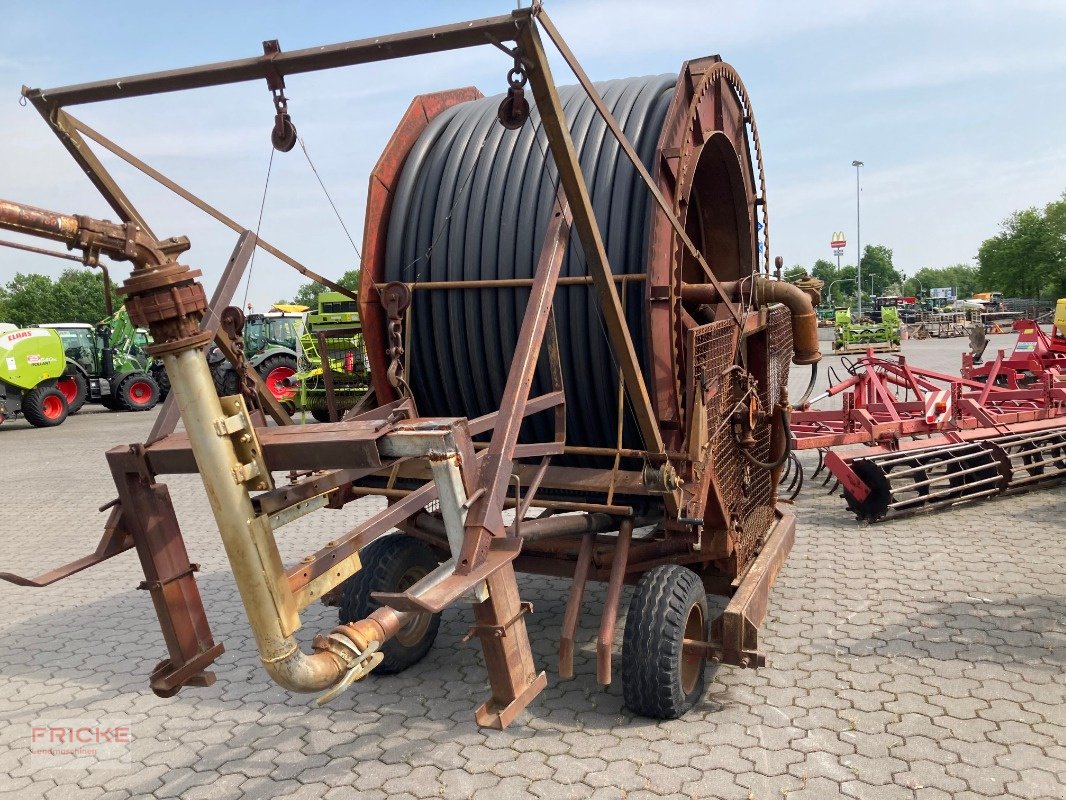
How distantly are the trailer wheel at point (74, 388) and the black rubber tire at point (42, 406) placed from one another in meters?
0.53

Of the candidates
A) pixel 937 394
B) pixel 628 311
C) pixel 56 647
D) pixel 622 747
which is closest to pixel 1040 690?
pixel 622 747

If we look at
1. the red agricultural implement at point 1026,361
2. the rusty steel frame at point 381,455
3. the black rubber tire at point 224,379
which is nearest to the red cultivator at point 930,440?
the red agricultural implement at point 1026,361

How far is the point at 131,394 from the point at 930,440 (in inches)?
699

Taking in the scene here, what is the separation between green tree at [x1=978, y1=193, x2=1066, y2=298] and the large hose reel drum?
64043mm

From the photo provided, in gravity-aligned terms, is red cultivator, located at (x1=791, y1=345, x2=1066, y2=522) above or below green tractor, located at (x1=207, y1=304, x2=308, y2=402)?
below

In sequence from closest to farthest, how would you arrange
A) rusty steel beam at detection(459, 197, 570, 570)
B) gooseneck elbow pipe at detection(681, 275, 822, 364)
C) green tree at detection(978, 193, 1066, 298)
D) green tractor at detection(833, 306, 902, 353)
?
rusty steel beam at detection(459, 197, 570, 570) < gooseneck elbow pipe at detection(681, 275, 822, 364) < green tractor at detection(833, 306, 902, 353) < green tree at detection(978, 193, 1066, 298)

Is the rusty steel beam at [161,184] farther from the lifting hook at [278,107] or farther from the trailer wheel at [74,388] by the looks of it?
the trailer wheel at [74,388]

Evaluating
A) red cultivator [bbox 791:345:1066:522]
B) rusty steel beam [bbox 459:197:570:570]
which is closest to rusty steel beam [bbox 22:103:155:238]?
rusty steel beam [bbox 459:197:570:570]

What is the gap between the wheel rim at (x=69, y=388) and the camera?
18578 millimetres

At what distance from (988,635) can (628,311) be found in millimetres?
2855

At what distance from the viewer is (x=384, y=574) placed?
4.54m

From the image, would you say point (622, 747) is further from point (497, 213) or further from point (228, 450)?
point (497, 213)

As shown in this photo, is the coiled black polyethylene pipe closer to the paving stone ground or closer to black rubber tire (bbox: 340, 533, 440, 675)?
black rubber tire (bbox: 340, 533, 440, 675)

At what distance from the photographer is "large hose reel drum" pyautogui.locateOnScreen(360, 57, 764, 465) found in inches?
157
